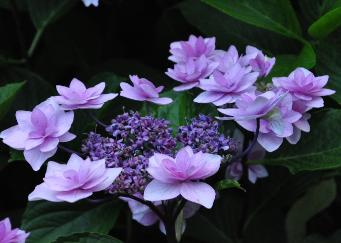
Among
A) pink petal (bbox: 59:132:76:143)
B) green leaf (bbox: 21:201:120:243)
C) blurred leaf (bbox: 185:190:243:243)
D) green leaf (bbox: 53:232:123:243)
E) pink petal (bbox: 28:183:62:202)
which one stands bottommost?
blurred leaf (bbox: 185:190:243:243)

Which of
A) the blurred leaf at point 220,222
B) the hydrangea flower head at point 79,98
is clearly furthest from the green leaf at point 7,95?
the blurred leaf at point 220,222

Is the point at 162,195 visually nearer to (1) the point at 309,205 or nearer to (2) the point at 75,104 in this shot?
(2) the point at 75,104

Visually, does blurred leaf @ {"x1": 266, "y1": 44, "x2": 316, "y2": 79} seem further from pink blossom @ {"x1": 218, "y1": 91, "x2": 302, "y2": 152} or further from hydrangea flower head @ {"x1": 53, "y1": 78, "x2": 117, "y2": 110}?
hydrangea flower head @ {"x1": 53, "y1": 78, "x2": 117, "y2": 110}

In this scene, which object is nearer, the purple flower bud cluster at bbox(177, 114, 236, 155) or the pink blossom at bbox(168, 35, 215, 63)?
the purple flower bud cluster at bbox(177, 114, 236, 155)

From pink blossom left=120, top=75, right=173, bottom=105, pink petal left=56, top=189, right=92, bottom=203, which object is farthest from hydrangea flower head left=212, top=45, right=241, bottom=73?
pink petal left=56, top=189, right=92, bottom=203

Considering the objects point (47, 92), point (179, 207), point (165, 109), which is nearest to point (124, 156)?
point (179, 207)

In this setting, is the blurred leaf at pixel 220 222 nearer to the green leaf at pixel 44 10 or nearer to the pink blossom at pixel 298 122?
the pink blossom at pixel 298 122

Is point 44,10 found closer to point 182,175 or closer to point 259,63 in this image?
point 259,63
